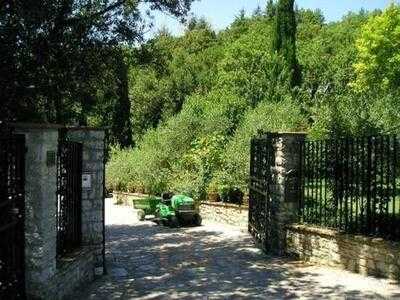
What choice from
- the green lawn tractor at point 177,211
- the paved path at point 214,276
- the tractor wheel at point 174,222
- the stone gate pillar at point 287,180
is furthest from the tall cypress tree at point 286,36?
the stone gate pillar at point 287,180

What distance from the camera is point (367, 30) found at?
125ft

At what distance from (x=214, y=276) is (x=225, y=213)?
9.01 meters

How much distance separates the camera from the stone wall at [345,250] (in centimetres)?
920

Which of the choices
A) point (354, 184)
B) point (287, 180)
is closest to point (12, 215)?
point (354, 184)

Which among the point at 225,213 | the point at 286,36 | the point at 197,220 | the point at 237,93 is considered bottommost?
the point at 197,220

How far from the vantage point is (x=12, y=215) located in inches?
267

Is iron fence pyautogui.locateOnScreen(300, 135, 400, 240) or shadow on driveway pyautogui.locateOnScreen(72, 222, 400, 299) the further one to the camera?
iron fence pyautogui.locateOnScreen(300, 135, 400, 240)

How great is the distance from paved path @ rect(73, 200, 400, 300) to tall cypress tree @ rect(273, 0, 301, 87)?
21.6m

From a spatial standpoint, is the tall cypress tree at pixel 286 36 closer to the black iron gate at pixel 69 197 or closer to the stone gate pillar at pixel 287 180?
the stone gate pillar at pixel 287 180

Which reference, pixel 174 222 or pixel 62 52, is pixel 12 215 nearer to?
pixel 62 52

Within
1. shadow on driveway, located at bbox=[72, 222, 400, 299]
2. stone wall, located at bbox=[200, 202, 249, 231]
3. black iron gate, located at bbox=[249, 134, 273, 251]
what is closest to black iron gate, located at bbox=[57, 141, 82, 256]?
shadow on driveway, located at bbox=[72, 222, 400, 299]

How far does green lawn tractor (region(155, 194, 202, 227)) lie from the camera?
18250 mm

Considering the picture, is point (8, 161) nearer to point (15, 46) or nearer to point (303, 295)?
point (303, 295)

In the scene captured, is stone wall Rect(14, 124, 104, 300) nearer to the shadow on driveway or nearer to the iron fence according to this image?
the shadow on driveway
